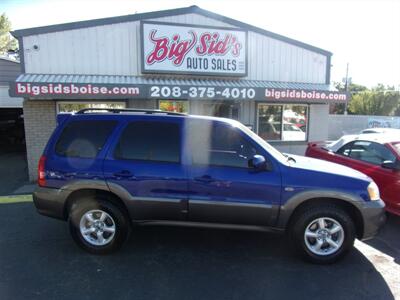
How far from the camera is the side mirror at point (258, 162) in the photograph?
3678 millimetres

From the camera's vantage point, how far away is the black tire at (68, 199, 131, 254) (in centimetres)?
394

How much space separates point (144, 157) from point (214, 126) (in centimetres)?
100

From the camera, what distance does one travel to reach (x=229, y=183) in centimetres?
375

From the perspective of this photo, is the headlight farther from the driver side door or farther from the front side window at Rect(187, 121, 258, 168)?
the front side window at Rect(187, 121, 258, 168)

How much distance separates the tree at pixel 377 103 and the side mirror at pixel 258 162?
32178 mm

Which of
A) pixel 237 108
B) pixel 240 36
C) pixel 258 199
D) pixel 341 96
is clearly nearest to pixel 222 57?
pixel 240 36

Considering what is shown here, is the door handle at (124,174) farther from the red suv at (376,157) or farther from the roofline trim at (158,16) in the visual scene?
the roofline trim at (158,16)

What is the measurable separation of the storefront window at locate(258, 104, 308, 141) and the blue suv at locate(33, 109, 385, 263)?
6785mm

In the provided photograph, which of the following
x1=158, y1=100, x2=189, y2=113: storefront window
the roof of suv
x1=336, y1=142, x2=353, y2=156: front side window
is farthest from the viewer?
x1=158, y1=100, x2=189, y2=113: storefront window

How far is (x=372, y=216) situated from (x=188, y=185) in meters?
2.32

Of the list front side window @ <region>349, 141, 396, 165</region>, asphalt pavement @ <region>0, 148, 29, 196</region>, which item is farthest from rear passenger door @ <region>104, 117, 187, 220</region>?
asphalt pavement @ <region>0, 148, 29, 196</region>

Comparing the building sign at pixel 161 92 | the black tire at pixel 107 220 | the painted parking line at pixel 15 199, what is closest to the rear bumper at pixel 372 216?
the black tire at pixel 107 220

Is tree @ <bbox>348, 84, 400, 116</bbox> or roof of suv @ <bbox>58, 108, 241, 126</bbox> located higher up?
tree @ <bbox>348, 84, 400, 116</bbox>

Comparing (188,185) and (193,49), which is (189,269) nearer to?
(188,185)
